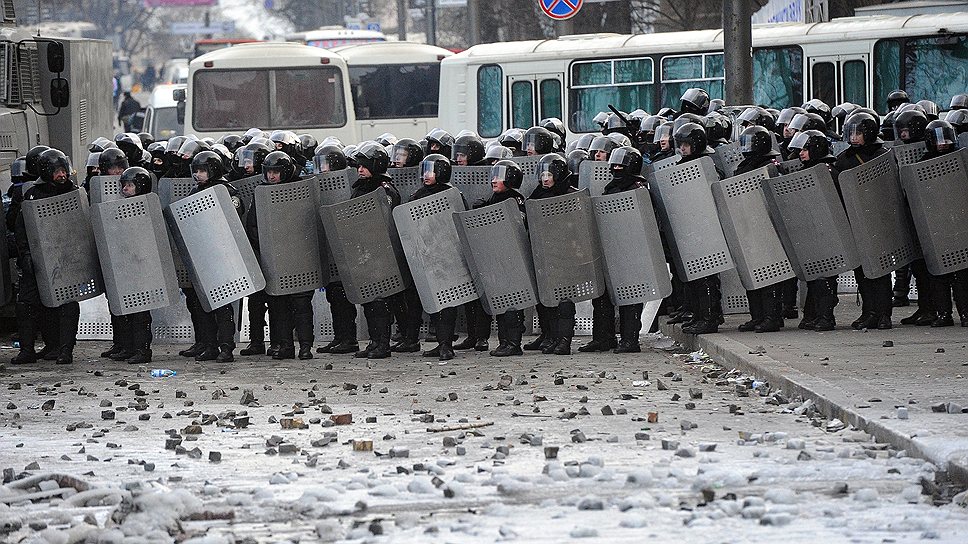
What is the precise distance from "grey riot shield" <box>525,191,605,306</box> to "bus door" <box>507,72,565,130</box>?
11250 millimetres

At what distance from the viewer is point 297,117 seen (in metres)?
25.7

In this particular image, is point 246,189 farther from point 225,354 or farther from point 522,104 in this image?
point 522,104

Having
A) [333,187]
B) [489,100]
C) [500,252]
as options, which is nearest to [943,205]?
[500,252]

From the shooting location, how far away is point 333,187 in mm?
13023

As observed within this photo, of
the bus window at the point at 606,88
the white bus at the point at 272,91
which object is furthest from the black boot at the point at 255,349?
the white bus at the point at 272,91

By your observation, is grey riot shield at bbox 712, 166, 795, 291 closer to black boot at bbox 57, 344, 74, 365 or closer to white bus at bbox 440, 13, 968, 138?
black boot at bbox 57, 344, 74, 365

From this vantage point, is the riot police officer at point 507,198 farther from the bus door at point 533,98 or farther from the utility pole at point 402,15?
the utility pole at point 402,15

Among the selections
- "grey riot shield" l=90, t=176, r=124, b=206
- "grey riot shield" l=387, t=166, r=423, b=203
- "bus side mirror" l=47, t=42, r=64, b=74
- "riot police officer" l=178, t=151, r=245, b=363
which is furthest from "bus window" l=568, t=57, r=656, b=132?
"grey riot shield" l=90, t=176, r=124, b=206

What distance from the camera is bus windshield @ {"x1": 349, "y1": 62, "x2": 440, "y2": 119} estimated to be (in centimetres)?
2784

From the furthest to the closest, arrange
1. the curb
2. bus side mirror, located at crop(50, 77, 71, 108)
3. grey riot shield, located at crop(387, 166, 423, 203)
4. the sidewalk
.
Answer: bus side mirror, located at crop(50, 77, 71, 108), grey riot shield, located at crop(387, 166, 423, 203), the sidewalk, the curb

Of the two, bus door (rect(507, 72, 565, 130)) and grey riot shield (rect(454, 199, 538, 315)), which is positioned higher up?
bus door (rect(507, 72, 565, 130))

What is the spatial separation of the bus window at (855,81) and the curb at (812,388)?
26.6ft

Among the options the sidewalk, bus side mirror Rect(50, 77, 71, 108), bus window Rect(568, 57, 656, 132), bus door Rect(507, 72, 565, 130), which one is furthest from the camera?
bus door Rect(507, 72, 565, 130)

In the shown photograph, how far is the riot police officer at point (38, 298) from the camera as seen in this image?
12.8 metres
